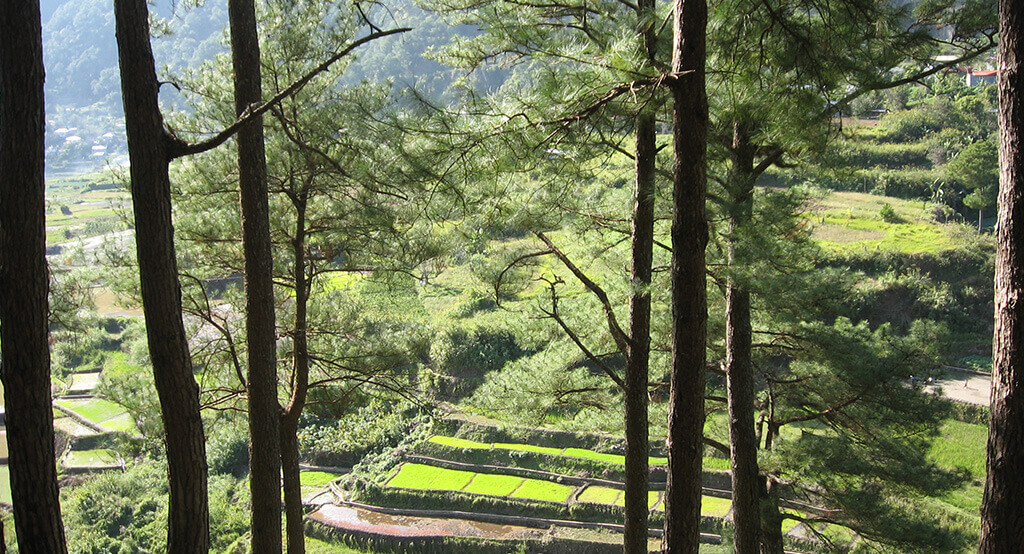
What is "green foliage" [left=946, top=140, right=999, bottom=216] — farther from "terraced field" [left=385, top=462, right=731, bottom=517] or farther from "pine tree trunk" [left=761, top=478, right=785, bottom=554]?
"pine tree trunk" [left=761, top=478, right=785, bottom=554]

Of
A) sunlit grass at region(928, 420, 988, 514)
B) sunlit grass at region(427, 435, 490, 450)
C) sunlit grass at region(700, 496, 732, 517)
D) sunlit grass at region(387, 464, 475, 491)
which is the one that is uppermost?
sunlit grass at region(928, 420, 988, 514)

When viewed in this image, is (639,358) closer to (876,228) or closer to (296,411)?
(296,411)

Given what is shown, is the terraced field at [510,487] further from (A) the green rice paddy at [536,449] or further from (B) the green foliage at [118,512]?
(B) the green foliage at [118,512]

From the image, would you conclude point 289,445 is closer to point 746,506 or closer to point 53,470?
point 53,470

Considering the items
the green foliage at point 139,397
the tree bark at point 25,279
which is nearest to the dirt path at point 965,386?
the green foliage at point 139,397

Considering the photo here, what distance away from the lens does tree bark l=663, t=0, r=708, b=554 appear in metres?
3.18

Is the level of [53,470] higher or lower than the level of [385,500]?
higher

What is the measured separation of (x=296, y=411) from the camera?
244 inches

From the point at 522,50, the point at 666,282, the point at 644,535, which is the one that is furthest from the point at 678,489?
the point at 522,50

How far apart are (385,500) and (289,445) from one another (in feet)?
35.8

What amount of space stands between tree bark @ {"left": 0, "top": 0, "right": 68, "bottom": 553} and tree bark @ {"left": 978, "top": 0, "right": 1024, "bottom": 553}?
151 inches

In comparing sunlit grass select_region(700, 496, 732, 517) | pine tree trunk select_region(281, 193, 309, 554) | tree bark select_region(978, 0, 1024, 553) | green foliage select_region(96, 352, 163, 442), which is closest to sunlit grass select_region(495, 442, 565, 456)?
sunlit grass select_region(700, 496, 732, 517)

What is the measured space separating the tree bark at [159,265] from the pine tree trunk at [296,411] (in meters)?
2.85

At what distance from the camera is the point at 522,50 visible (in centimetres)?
499
